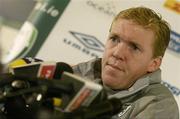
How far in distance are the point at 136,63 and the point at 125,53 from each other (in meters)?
0.05

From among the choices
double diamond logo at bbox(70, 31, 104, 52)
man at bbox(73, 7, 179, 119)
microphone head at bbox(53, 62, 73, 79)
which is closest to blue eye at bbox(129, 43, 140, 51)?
man at bbox(73, 7, 179, 119)

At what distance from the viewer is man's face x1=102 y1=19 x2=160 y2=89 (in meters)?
1.04

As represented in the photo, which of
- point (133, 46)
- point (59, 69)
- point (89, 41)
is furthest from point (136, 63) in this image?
point (89, 41)

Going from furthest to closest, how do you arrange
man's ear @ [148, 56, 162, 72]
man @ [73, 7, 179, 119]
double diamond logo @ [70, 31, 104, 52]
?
double diamond logo @ [70, 31, 104, 52]
man's ear @ [148, 56, 162, 72]
man @ [73, 7, 179, 119]

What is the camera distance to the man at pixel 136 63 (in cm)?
102

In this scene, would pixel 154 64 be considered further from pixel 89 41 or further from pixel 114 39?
pixel 89 41

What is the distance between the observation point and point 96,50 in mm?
2234

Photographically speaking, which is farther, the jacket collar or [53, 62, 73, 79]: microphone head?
the jacket collar

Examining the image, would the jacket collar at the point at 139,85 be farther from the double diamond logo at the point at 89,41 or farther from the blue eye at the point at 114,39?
the double diamond logo at the point at 89,41

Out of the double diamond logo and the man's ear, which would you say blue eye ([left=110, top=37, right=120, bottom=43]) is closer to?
the man's ear

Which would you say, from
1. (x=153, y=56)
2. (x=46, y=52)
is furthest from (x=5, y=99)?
(x=46, y=52)

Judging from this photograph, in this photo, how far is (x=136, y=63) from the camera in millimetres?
1091

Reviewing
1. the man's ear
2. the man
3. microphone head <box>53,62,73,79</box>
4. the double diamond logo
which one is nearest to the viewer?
→ microphone head <box>53,62,73,79</box>

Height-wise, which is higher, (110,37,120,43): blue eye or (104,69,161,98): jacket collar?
(110,37,120,43): blue eye
